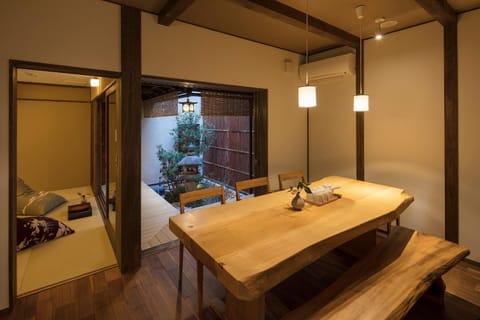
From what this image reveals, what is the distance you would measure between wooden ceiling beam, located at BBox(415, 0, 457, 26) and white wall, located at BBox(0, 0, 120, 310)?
2623 millimetres

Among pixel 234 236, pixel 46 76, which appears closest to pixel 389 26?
pixel 234 236

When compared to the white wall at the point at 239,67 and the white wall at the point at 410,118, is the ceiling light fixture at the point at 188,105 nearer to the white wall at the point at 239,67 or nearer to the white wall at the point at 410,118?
the white wall at the point at 239,67

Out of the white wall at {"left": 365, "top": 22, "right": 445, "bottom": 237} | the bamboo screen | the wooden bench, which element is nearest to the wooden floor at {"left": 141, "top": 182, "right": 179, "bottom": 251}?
the bamboo screen

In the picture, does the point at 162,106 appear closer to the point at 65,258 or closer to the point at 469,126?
the point at 65,258

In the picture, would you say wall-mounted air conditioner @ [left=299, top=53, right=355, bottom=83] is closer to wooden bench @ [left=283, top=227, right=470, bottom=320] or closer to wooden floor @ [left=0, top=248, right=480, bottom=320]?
wooden bench @ [left=283, top=227, right=470, bottom=320]

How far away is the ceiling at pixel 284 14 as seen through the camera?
2227 mm

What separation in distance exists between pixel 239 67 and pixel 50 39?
6.22 ft

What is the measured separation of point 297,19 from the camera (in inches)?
95.0

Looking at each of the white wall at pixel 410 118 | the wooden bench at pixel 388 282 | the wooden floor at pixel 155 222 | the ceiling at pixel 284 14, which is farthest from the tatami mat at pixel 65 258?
the white wall at pixel 410 118

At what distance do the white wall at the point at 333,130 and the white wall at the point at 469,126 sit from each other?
1122mm

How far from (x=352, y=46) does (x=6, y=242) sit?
397cm

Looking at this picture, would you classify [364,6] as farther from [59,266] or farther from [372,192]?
[59,266]

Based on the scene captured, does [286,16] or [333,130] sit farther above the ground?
[286,16]

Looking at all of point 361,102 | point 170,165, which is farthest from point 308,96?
point 170,165
